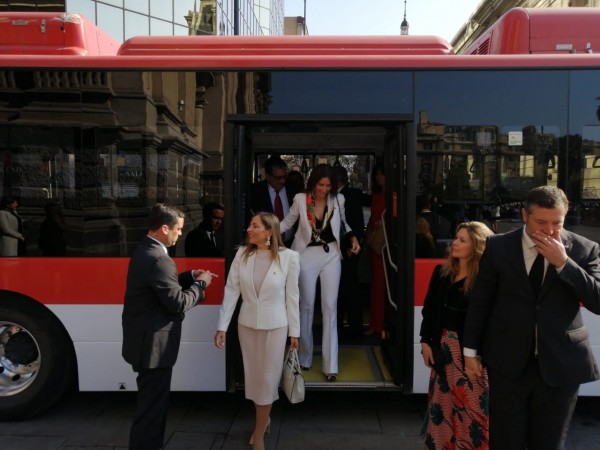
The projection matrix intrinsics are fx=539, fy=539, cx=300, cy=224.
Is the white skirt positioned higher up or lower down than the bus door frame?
lower down

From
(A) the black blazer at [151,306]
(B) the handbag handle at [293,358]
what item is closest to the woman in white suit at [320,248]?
(B) the handbag handle at [293,358]

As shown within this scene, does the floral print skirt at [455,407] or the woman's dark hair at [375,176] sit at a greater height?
the woman's dark hair at [375,176]

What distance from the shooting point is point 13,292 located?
434cm

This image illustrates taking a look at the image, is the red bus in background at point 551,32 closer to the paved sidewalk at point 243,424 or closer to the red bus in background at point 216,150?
the red bus in background at point 216,150

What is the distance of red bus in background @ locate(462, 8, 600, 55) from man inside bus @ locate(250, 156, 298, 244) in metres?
2.27

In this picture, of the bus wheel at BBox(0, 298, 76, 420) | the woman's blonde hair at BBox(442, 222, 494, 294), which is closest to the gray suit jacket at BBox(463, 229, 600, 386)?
the woman's blonde hair at BBox(442, 222, 494, 294)

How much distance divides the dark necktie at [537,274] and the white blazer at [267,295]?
1.65 m

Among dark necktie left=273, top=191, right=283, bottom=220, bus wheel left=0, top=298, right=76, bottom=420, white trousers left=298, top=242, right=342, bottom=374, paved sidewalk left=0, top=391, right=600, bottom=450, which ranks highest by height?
dark necktie left=273, top=191, right=283, bottom=220

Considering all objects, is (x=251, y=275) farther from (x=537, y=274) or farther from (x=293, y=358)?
(x=537, y=274)

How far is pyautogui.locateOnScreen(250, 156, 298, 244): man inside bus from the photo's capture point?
5219mm

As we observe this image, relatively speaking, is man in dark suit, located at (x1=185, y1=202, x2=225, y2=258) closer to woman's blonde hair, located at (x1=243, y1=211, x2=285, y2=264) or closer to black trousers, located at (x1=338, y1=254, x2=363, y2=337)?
woman's blonde hair, located at (x1=243, y1=211, x2=285, y2=264)

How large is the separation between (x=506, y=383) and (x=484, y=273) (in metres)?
0.57

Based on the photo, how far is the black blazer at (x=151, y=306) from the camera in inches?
127

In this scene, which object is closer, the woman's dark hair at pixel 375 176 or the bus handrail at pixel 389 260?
the bus handrail at pixel 389 260
